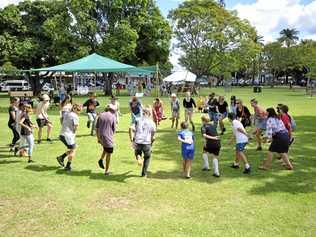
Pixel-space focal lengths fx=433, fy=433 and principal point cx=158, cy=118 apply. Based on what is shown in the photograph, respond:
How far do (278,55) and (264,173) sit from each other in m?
77.6

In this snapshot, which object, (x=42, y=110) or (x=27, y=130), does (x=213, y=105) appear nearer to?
(x=42, y=110)

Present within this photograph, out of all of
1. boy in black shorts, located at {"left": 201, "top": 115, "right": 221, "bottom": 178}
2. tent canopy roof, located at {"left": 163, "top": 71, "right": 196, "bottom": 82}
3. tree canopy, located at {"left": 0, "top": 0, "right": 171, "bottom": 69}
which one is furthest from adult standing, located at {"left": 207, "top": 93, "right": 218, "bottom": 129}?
tent canopy roof, located at {"left": 163, "top": 71, "right": 196, "bottom": 82}

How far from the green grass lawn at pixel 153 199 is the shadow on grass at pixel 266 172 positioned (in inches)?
0.9

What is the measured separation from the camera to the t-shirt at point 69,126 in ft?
33.4

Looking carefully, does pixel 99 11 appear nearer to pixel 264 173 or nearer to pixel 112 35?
pixel 112 35

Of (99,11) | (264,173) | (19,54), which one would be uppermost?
(99,11)

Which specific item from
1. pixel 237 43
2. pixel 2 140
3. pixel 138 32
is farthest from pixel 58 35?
pixel 2 140

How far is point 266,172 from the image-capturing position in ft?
33.9

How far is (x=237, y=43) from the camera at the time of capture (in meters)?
57.7

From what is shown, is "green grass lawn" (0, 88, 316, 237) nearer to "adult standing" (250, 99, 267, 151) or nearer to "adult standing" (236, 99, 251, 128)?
"adult standing" (250, 99, 267, 151)

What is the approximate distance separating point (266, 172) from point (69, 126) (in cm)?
481

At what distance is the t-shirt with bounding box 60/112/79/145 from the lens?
1020 centimetres

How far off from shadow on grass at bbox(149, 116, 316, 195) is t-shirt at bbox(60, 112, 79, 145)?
83.2 inches

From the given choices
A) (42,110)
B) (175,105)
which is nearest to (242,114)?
(175,105)
